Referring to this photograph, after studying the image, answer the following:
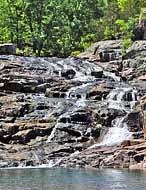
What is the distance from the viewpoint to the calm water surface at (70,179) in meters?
30.5

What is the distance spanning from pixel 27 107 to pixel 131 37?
98.1 feet

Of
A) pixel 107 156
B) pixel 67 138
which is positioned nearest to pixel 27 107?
pixel 67 138

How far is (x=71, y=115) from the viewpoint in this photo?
47.2 meters

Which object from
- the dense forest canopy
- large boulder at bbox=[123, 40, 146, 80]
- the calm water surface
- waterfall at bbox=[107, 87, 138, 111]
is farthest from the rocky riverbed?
the dense forest canopy

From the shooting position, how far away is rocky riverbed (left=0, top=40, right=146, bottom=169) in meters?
41.5

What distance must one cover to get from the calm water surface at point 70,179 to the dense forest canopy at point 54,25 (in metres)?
53.3

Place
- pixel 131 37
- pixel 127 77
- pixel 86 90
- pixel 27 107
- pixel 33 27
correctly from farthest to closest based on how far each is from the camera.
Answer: pixel 33 27
pixel 131 37
pixel 127 77
pixel 86 90
pixel 27 107

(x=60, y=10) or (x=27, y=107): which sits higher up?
(x=60, y=10)

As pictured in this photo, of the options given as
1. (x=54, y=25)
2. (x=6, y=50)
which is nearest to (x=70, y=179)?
(x=6, y=50)

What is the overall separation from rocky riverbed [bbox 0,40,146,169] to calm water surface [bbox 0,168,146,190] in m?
2.93

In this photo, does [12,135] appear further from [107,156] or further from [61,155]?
[107,156]

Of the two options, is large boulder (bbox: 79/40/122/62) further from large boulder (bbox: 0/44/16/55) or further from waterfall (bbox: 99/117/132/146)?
waterfall (bbox: 99/117/132/146)

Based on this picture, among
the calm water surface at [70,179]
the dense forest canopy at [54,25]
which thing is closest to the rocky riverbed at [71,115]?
the calm water surface at [70,179]

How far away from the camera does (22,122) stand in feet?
155
